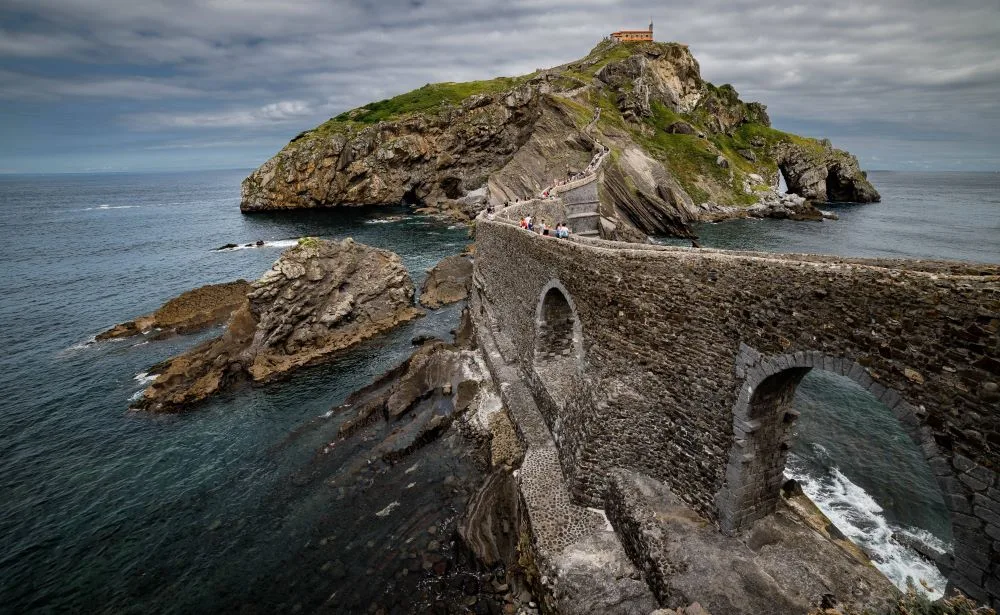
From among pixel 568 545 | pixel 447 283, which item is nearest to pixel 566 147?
pixel 447 283

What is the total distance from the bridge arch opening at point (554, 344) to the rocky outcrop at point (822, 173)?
99.4m

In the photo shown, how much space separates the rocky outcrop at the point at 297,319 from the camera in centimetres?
2691

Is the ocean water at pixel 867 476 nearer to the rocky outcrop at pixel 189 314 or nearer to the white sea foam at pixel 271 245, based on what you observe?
the rocky outcrop at pixel 189 314

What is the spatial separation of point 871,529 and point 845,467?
356 cm

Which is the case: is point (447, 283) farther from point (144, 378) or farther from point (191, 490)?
Answer: point (191, 490)

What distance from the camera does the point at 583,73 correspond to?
95.6 m

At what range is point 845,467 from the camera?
57.8 ft

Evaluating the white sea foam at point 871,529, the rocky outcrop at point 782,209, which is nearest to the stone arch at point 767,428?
the white sea foam at point 871,529

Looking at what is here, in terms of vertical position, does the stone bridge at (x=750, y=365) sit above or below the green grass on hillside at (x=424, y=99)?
below

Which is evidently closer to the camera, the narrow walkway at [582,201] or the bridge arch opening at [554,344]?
the bridge arch opening at [554,344]

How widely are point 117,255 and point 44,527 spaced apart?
60871 millimetres

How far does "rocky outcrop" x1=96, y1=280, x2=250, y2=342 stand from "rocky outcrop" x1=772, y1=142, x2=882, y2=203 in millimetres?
104443

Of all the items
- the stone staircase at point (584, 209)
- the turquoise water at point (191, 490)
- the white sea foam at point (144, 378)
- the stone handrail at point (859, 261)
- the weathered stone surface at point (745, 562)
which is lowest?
the turquoise water at point (191, 490)

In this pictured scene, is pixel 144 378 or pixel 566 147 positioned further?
pixel 566 147
